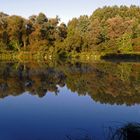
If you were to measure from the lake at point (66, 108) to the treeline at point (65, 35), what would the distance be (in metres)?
22.6

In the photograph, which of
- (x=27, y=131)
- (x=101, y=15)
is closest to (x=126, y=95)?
(x=27, y=131)

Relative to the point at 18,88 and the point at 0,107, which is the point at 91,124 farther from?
the point at 18,88

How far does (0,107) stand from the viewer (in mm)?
9344

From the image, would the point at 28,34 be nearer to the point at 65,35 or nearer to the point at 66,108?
the point at 65,35

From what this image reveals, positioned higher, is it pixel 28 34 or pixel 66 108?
pixel 28 34

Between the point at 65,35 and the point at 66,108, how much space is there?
1349 inches

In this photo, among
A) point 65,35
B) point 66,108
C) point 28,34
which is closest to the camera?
point 66,108

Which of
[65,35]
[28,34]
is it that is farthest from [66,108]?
[65,35]

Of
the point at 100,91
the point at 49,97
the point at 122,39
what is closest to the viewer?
the point at 49,97

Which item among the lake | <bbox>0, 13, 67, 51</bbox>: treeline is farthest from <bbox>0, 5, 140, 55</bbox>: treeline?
the lake

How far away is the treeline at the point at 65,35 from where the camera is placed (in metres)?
37.8

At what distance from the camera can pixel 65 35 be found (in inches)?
1704

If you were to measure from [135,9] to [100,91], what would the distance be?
45000 mm

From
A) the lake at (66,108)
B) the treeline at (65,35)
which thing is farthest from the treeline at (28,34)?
the lake at (66,108)
